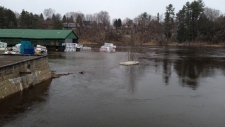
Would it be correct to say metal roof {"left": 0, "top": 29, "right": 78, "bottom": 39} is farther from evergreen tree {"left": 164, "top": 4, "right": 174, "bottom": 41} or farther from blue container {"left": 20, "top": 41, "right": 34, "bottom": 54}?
evergreen tree {"left": 164, "top": 4, "right": 174, "bottom": 41}

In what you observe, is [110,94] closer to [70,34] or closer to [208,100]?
[208,100]

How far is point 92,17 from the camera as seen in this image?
113875mm

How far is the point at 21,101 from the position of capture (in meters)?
12.2

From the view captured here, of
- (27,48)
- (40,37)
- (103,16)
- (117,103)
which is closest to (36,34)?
(40,37)

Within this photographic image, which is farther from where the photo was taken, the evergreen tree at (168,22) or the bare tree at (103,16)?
the bare tree at (103,16)

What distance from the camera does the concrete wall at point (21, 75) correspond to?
1212 cm

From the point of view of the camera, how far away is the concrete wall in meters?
12.1

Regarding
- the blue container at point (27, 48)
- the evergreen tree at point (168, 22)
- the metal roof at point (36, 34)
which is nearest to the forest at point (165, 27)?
the evergreen tree at point (168, 22)

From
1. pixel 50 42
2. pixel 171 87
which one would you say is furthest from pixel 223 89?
pixel 50 42

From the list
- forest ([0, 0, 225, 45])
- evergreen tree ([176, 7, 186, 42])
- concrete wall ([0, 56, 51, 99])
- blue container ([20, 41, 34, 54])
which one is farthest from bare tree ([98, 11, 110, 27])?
concrete wall ([0, 56, 51, 99])

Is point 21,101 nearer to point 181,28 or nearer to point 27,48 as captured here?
point 27,48

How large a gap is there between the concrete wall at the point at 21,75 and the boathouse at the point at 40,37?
26.9 m

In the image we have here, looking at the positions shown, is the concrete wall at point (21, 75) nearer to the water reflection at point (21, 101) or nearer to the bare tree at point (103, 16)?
the water reflection at point (21, 101)

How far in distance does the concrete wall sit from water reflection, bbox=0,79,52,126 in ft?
1.14
